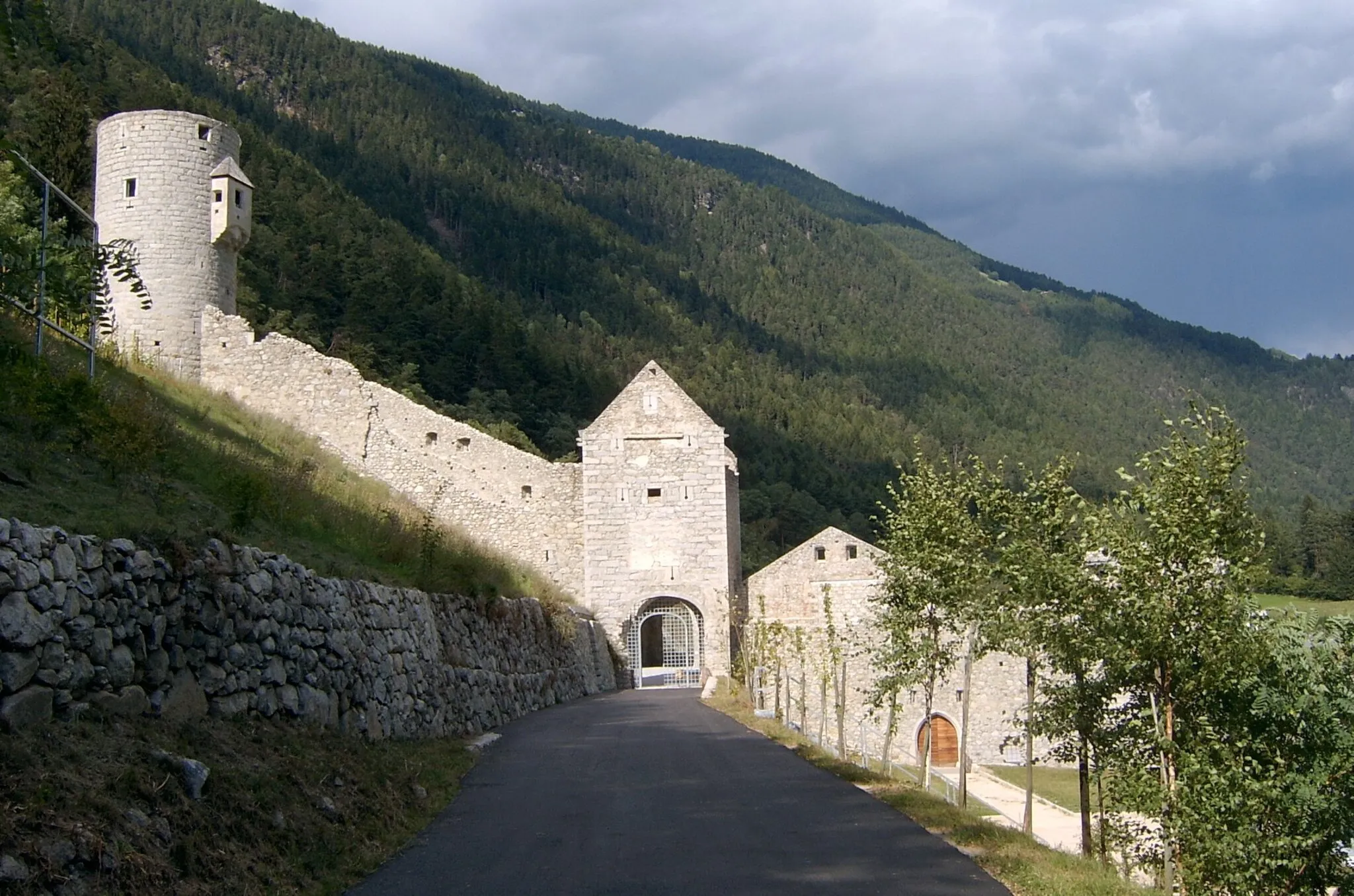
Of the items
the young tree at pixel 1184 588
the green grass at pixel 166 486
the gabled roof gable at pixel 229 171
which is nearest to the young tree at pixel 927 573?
the young tree at pixel 1184 588

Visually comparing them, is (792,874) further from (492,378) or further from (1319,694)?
(492,378)

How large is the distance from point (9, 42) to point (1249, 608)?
1051 centimetres

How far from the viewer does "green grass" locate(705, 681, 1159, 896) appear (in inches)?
341

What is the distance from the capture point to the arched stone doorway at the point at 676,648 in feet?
118

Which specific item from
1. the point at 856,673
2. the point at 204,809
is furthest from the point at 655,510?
the point at 204,809

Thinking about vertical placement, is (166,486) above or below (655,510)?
below

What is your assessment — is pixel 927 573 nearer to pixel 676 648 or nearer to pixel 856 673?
pixel 856 673

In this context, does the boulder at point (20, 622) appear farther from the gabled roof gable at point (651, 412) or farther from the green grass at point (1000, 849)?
the gabled roof gable at point (651, 412)

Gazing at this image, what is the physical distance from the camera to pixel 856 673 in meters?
32.3

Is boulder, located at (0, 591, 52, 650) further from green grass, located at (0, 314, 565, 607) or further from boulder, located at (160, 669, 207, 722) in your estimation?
boulder, located at (160, 669, 207, 722)

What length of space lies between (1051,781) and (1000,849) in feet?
76.9

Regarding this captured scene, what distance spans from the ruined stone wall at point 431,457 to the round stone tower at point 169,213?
228 centimetres

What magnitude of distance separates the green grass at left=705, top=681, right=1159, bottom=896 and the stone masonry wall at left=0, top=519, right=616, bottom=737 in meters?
5.39

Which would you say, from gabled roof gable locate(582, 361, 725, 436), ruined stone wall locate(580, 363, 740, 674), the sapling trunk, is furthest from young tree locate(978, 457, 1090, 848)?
gabled roof gable locate(582, 361, 725, 436)
